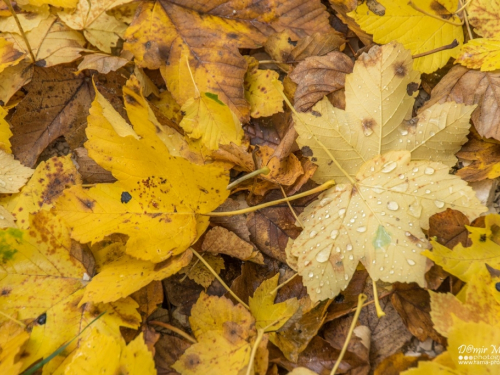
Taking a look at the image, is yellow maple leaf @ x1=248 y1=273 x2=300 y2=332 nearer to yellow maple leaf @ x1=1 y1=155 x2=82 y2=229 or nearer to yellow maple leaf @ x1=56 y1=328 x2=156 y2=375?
yellow maple leaf @ x1=56 y1=328 x2=156 y2=375

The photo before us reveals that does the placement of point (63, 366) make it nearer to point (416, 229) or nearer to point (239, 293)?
point (239, 293)

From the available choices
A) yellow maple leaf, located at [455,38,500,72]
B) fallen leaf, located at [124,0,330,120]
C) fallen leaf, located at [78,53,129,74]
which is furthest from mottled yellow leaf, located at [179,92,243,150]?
yellow maple leaf, located at [455,38,500,72]

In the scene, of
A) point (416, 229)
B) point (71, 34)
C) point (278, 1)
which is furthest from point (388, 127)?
point (71, 34)

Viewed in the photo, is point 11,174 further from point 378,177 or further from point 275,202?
point 378,177

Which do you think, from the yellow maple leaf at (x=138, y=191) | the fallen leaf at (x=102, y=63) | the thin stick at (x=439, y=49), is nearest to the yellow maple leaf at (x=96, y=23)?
the fallen leaf at (x=102, y=63)

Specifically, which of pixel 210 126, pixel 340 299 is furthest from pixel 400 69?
pixel 340 299

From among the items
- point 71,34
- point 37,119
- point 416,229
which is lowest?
→ point 416,229

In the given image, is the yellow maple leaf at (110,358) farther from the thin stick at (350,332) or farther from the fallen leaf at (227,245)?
the thin stick at (350,332)
